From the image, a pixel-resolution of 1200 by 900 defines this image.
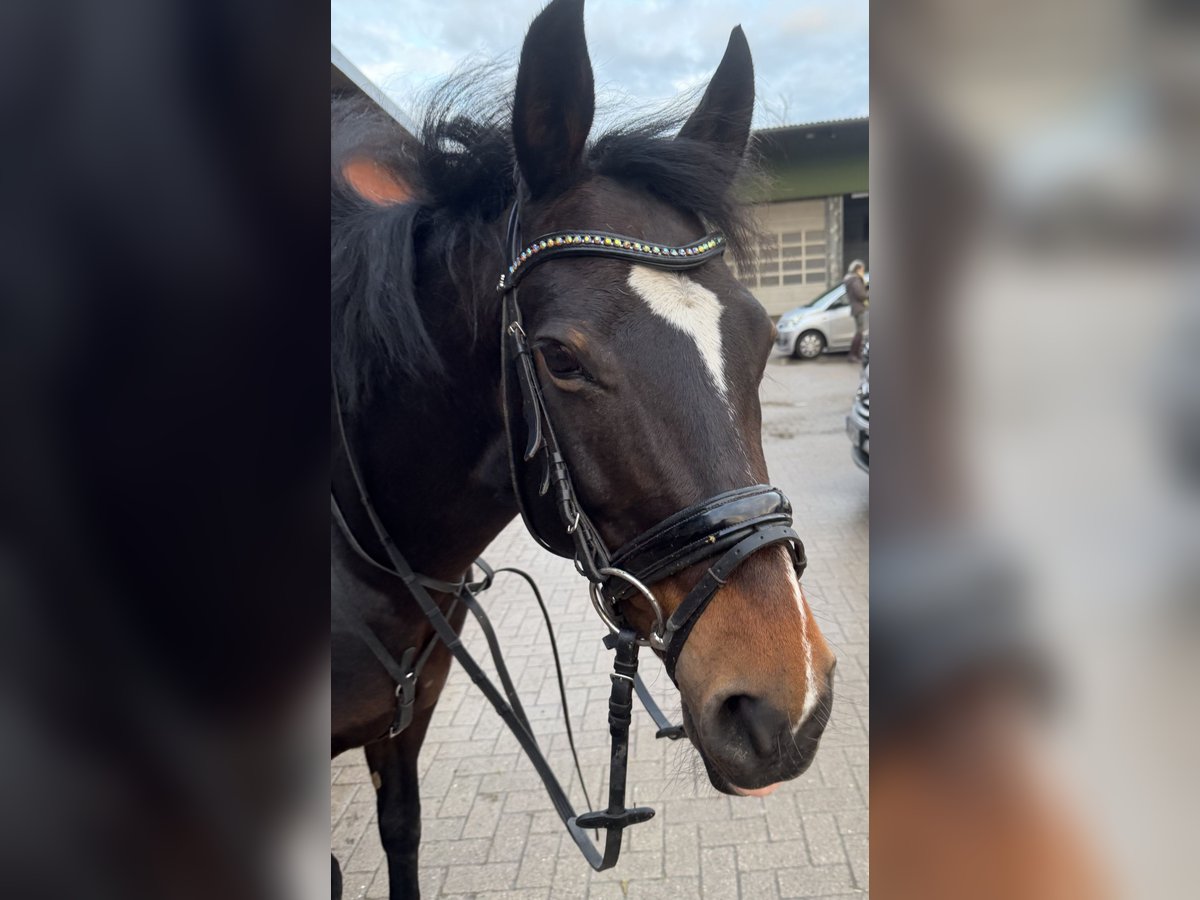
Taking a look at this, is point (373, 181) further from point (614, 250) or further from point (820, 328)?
point (820, 328)

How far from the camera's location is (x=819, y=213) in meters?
19.0

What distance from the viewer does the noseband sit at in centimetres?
115

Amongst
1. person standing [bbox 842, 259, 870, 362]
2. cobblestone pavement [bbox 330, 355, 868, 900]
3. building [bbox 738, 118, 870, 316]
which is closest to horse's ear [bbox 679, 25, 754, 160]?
cobblestone pavement [bbox 330, 355, 868, 900]

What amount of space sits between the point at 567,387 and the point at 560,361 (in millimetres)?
54

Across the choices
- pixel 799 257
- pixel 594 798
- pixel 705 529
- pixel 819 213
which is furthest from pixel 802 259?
pixel 705 529

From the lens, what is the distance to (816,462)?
326 inches

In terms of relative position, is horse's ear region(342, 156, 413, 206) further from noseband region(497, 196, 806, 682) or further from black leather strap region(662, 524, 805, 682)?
black leather strap region(662, 524, 805, 682)
